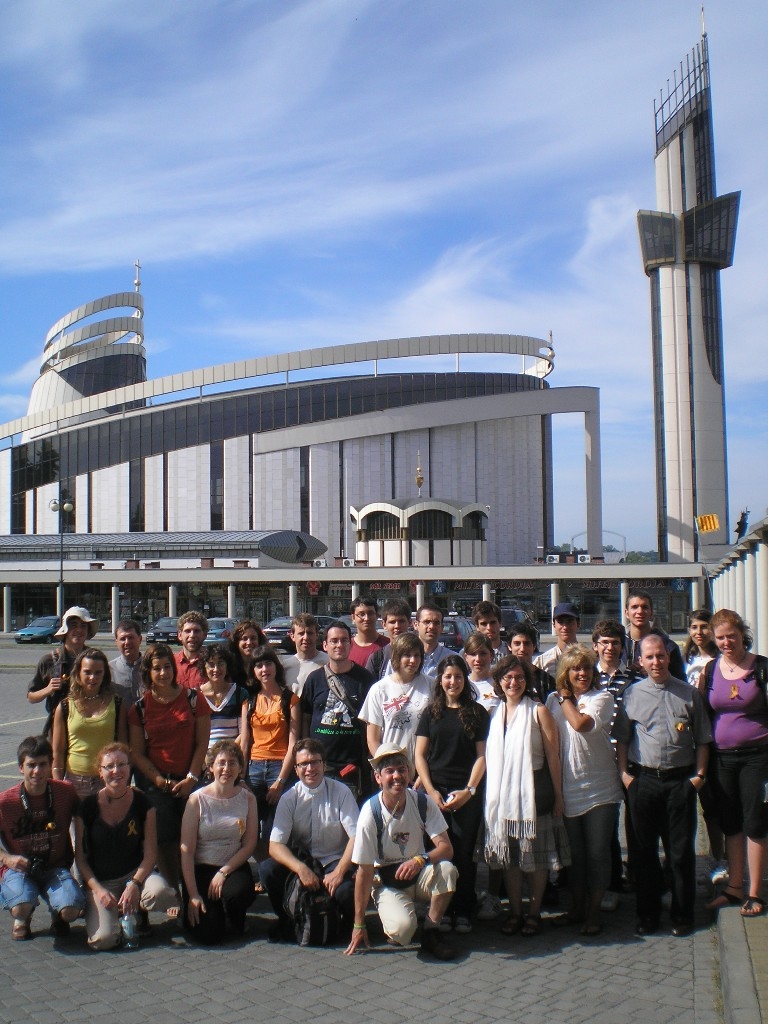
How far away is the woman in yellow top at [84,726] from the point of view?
6.65 meters

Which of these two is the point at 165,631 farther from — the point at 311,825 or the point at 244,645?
the point at 311,825

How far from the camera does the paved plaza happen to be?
4742 mm

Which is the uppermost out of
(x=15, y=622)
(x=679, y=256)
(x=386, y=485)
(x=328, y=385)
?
(x=679, y=256)


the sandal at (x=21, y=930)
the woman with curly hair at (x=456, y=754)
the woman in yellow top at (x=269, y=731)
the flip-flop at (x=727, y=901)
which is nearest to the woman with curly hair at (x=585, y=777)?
the woman with curly hair at (x=456, y=754)

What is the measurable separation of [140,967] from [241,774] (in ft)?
4.33

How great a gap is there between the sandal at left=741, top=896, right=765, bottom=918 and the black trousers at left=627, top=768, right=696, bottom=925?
308 millimetres

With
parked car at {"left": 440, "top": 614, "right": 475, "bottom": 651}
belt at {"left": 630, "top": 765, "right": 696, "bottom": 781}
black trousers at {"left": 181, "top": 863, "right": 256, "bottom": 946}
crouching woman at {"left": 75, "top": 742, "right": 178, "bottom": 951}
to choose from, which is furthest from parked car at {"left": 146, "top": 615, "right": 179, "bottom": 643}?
belt at {"left": 630, "top": 765, "right": 696, "bottom": 781}

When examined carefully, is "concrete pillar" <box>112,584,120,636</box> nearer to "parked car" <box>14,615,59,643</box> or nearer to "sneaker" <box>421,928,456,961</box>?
"parked car" <box>14,615,59,643</box>

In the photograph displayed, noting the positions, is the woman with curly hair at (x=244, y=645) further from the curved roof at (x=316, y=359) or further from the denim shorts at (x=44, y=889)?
the curved roof at (x=316, y=359)

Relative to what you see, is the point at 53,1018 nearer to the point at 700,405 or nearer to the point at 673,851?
the point at 673,851

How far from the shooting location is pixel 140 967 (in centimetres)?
546

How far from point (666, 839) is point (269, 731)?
2919 millimetres

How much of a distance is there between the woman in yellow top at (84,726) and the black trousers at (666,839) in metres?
3.74

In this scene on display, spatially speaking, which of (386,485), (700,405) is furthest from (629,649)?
(386,485)
